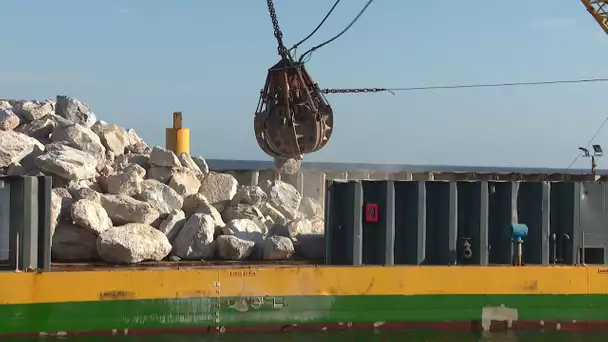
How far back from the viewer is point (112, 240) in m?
12.7

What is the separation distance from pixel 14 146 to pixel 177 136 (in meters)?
4.63

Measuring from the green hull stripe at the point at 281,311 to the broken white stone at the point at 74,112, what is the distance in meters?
6.62

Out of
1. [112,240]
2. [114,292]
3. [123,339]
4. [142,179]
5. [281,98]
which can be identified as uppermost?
[281,98]

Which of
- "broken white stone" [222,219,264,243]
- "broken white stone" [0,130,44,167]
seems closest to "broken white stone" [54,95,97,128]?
"broken white stone" [0,130,44,167]

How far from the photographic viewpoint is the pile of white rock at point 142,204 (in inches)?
516

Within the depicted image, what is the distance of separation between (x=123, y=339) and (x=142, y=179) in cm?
382

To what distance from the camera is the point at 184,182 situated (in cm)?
1507

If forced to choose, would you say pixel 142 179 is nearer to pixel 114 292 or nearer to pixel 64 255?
pixel 64 255

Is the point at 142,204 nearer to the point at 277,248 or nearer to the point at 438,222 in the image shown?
the point at 277,248

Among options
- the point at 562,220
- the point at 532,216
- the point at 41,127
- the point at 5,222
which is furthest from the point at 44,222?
the point at 562,220

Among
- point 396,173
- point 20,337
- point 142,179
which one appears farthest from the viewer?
point 396,173

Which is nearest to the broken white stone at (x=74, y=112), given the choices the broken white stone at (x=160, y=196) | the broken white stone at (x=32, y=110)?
the broken white stone at (x=32, y=110)

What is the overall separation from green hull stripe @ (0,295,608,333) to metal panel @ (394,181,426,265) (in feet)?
3.16

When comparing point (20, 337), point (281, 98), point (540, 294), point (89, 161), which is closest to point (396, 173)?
point (281, 98)
